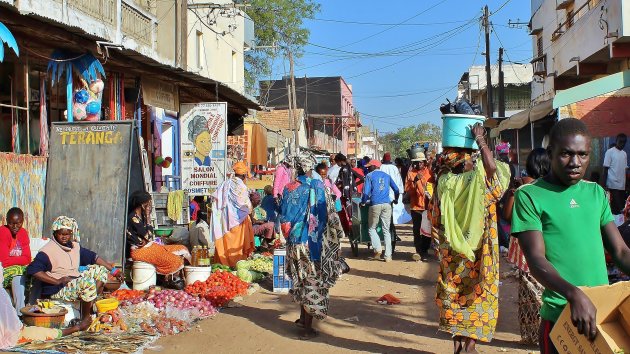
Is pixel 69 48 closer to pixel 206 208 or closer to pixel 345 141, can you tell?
pixel 206 208

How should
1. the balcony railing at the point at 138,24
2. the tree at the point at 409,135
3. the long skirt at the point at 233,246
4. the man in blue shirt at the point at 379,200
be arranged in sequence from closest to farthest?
the long skirt at the point at 233,246 → the man in blue shirt at the point at 379,200 → the balcony railing at the point at 138,24 → the tree at the point at 409,135

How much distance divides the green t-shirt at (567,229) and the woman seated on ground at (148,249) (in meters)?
6.98

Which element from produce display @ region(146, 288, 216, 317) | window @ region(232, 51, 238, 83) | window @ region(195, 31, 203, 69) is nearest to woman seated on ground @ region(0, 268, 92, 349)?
produce display @ region(146, 288, 216, 317)

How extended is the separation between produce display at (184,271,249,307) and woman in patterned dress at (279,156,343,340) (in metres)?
1.80

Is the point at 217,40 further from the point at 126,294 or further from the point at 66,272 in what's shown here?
the point at 66,272

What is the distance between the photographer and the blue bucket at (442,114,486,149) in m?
5.84

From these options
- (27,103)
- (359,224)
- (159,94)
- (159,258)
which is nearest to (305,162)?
(159,258)

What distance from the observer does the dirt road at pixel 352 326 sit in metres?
6.65

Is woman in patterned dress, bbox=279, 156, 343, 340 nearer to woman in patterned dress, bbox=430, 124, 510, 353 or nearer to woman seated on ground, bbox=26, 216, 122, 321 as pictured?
woman in patterned dress, bbox=430, 124, 510, 353

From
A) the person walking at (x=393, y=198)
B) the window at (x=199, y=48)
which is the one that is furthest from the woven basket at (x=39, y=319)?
the window at (x=199, y=48)

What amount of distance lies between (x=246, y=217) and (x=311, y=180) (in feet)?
14.1

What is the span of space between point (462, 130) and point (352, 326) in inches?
109

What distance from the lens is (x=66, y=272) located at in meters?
7.41

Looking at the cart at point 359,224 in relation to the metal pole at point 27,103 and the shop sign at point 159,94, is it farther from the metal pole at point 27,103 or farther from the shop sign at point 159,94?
the metal pole at point 27,103
